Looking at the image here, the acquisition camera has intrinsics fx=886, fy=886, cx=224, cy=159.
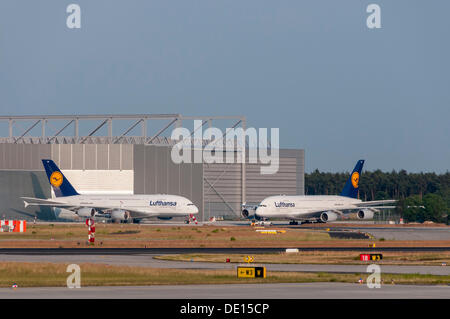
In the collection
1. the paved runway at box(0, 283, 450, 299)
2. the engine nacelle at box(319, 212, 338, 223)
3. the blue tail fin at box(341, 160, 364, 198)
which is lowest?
the engine nacelle at box(319, 212, 338, 223)

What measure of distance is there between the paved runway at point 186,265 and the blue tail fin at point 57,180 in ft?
237

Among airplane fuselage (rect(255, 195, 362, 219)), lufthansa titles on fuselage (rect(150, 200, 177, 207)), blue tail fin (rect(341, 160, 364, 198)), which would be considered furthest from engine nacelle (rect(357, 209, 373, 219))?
lufthansa titles on fuselage (rect(150, 200, 177, 207))

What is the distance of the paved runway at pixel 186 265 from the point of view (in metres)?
48.5

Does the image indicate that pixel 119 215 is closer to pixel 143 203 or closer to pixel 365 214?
pixel 143 203

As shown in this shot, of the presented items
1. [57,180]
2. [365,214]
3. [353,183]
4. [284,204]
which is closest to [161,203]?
[57,180]

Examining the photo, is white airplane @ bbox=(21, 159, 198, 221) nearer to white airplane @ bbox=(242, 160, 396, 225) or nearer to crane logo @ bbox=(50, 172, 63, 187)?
crane logo @ bbox=(50, 172, 63, 187)

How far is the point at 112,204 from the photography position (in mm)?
131000

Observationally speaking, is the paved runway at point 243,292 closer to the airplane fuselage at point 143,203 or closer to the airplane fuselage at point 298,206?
the airplane fuselage at point 298,206

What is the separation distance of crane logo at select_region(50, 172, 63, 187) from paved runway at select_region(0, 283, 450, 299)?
95232 millimetres

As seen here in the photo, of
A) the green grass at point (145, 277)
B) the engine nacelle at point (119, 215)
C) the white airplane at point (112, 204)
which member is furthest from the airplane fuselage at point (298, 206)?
the green grass at point (145, 277)

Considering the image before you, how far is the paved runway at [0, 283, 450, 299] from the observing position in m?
33.9

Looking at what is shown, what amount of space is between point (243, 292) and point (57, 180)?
99677mm
